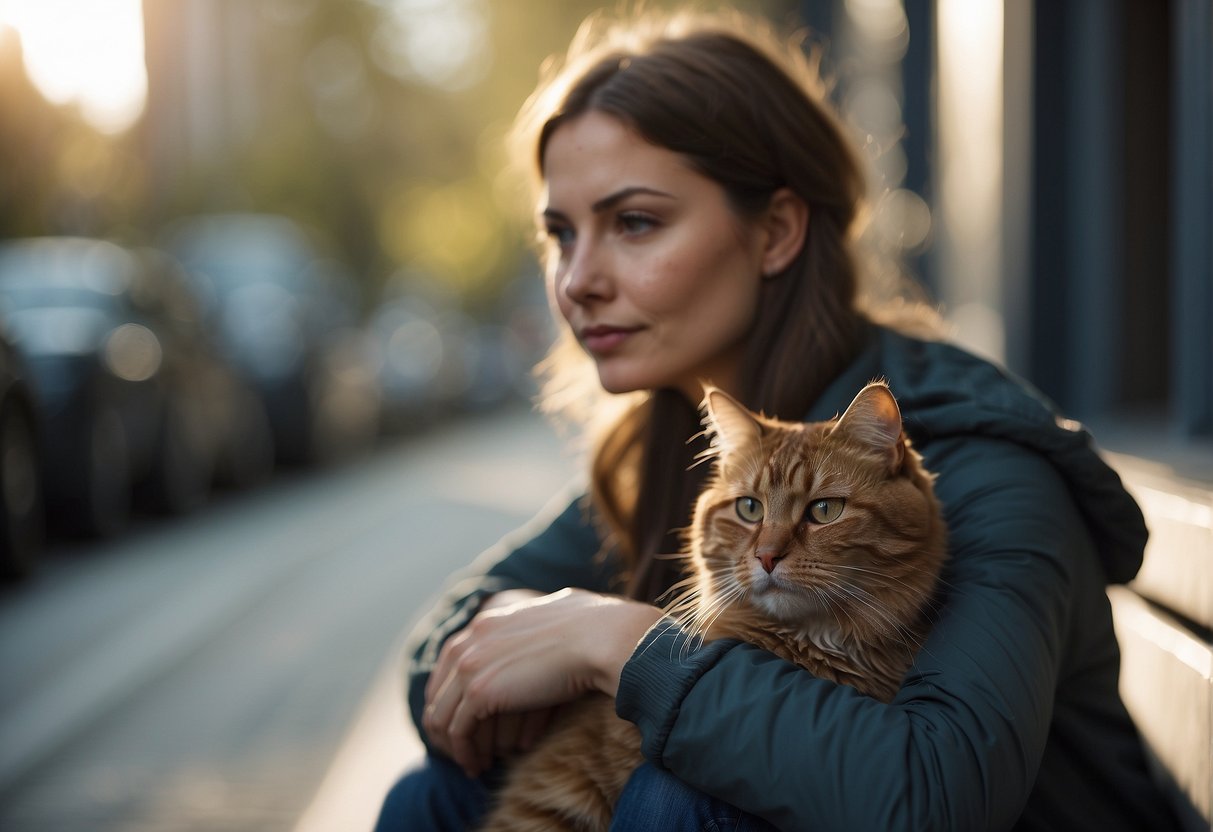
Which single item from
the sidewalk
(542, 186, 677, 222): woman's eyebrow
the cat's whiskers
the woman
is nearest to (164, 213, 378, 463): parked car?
the sidewalk

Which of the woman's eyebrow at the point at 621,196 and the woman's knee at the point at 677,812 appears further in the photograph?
the woman's eyebrow at the point at 621,196

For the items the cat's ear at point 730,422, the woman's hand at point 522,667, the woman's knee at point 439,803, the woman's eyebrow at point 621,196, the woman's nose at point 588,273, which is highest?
the woman's eyebrow at point 621,196

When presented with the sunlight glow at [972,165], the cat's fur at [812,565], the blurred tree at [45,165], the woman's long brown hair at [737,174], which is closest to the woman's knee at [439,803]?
the cat's fur at [812,565]

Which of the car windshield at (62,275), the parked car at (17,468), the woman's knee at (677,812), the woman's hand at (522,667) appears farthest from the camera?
the car windshield at (62,275)

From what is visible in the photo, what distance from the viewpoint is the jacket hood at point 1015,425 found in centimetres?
195

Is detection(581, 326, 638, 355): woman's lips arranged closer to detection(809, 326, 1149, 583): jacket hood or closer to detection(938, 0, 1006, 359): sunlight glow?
detection(809, 326, 1149, 583): jacket hood

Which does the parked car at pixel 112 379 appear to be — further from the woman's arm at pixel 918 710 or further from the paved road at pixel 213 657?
the woman's arm at pixel 918 710

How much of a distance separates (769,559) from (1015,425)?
0.44 metres

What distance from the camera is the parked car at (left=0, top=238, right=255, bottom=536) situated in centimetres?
800

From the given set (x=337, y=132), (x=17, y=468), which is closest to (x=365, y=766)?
(x=17, y=468)

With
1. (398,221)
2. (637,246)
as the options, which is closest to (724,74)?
(637,246)

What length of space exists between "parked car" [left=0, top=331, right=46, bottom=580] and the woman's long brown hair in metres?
5.13

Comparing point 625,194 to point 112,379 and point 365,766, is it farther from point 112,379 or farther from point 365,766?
point 112,379

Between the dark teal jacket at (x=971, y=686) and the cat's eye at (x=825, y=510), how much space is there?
190 mm
